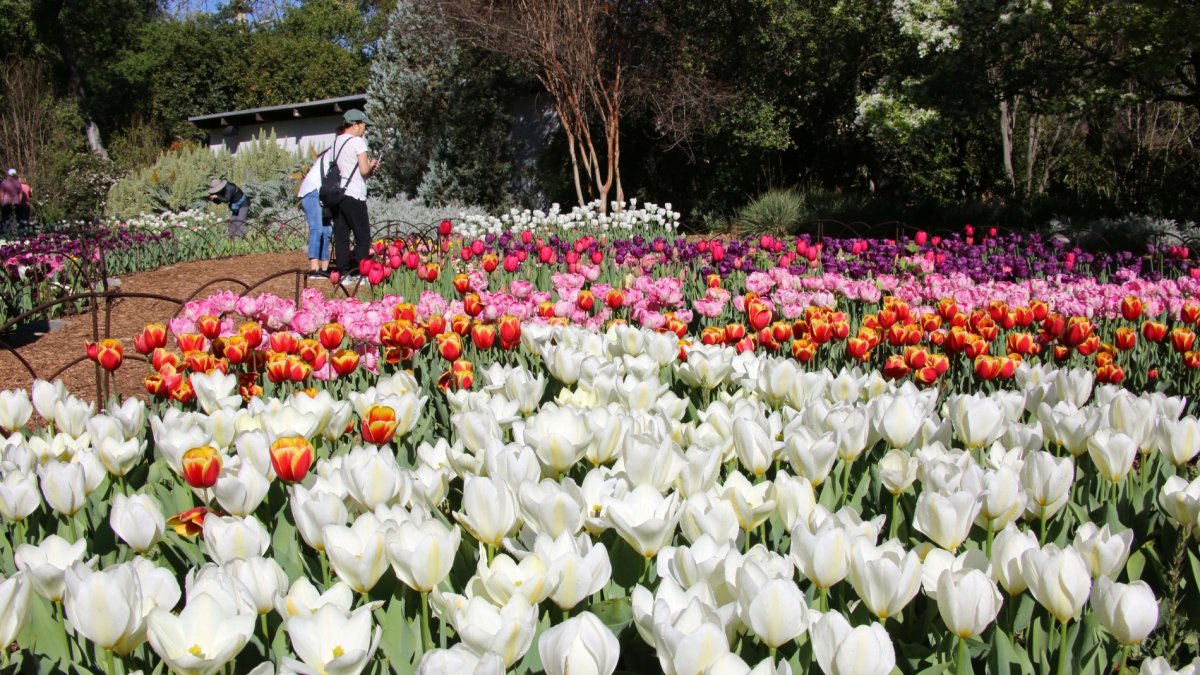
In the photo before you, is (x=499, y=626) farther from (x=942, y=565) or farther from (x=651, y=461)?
(x=942, y=565)

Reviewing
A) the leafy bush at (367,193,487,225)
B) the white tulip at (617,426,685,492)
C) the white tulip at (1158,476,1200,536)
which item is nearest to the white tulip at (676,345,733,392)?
the white tulip at (617,426,685,492)

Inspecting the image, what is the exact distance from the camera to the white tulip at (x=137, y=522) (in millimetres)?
1455

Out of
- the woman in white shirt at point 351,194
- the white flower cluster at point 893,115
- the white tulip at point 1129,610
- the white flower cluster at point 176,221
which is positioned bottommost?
the white tulip at point 1129,610

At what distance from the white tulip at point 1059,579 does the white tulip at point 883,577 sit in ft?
0.51

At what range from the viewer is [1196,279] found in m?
4.43

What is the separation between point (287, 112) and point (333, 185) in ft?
61.3

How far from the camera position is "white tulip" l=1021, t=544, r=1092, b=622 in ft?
3.98

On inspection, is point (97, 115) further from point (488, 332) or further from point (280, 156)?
point (488, 332)

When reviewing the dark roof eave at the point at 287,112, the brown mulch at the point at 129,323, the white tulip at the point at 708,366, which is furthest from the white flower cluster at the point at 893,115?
the dark roof eave at the point at 287,112

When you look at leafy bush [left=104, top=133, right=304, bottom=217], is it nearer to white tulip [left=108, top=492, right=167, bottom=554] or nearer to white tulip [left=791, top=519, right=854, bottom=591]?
white tulip [left=108, top=492, right=167, bottom=554]

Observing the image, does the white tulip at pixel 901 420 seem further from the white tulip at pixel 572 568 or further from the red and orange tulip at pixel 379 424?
the red and orange tulip at pixel 379 424

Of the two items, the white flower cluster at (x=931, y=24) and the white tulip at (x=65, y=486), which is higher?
the white flower cluster at (x=931, y=24)

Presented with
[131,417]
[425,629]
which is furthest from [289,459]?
[131,417]

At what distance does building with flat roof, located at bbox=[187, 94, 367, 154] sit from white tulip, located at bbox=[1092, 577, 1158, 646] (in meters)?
22.3
